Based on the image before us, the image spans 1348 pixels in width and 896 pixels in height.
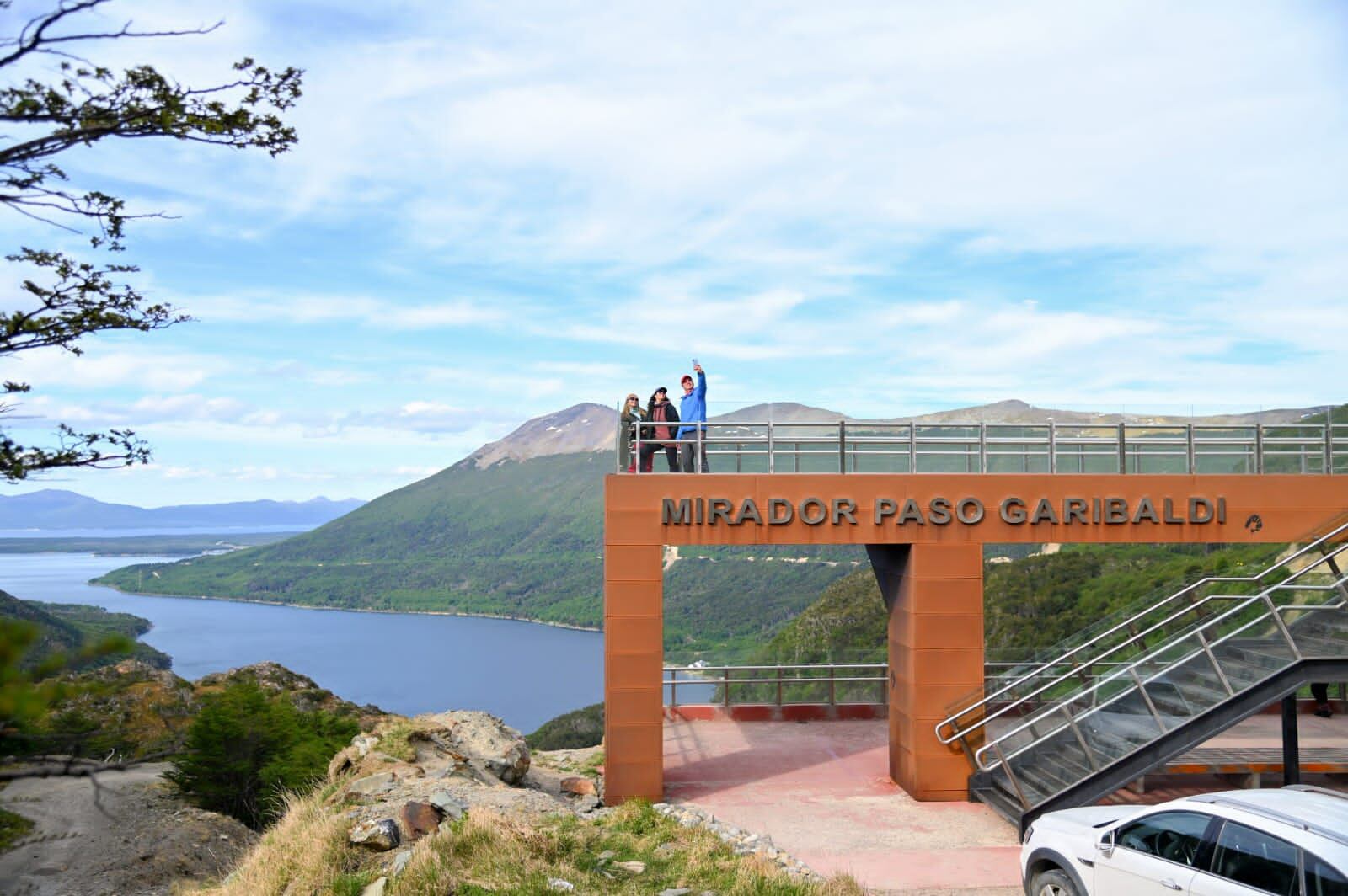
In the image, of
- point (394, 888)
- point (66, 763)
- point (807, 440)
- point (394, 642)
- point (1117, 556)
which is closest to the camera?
point (66, 763)

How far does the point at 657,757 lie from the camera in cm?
1443

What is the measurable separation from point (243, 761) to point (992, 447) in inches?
594

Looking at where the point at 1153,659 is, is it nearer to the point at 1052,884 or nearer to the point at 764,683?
the point at 1052,884

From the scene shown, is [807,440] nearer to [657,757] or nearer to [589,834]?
[657,757]

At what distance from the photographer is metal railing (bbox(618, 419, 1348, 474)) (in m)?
15.2

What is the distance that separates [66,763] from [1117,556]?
61.6 meters

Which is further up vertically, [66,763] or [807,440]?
[807,440]

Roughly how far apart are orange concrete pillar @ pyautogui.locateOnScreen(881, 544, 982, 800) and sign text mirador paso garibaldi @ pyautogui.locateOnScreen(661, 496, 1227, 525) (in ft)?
1.70

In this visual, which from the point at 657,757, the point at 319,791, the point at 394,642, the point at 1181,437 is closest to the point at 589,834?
the point at 657,757

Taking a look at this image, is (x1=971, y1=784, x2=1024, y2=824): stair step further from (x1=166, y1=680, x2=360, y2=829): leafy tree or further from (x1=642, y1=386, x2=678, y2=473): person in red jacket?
(x1=166, y1=680, x2=360, y2=829): leafy tree

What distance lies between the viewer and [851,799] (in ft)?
47.9

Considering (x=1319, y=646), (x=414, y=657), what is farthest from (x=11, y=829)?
(x=414, y=657)

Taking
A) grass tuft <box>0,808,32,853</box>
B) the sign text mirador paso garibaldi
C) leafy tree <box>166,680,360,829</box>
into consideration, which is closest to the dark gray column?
the sign text mirador paso garibaldi

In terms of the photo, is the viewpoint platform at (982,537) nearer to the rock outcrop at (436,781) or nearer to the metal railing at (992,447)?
the metal railing at (992,447)
